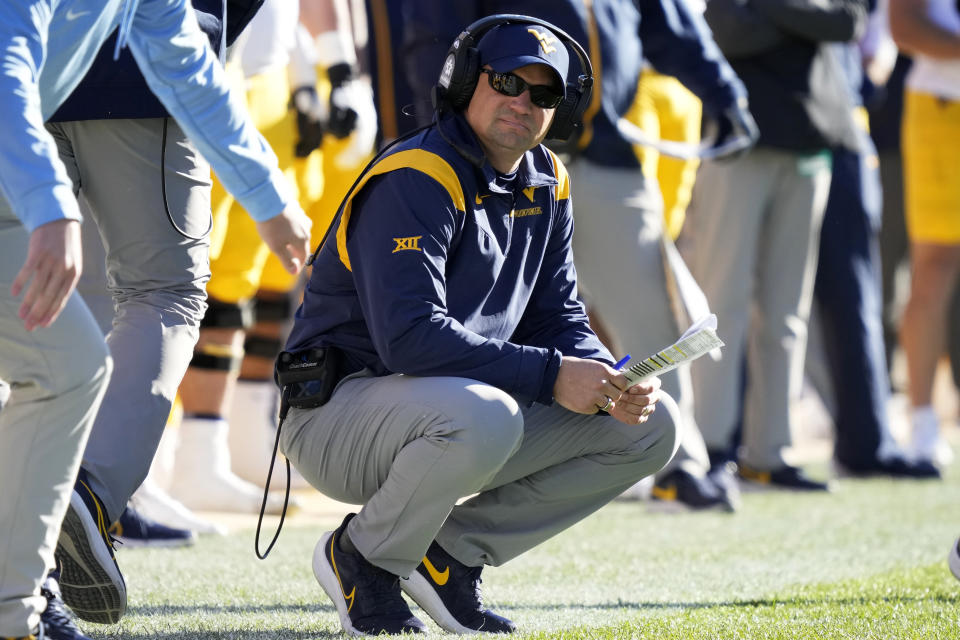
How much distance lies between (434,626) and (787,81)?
11.6ft

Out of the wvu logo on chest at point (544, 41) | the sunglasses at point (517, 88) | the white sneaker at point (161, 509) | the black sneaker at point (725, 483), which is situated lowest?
the black sneaker at point (725, 483)

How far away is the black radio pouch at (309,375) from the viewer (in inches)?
127

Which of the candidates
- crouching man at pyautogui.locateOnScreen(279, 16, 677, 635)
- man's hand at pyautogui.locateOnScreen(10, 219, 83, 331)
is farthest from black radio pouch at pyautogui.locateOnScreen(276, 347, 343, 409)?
man's hand at pyautogui.locateOnScreen(10, 219, 83, 331)

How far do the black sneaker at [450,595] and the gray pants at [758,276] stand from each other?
9.20 ft

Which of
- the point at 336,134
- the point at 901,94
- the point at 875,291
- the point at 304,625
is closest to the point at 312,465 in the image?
the point at 304,625

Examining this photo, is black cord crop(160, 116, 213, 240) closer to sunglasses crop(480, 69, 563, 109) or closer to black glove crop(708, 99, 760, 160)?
sunglasses crop(480, 69, 563, 109)

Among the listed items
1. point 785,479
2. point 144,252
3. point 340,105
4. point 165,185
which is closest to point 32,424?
point 144,252

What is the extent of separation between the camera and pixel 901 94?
8438 millimetres

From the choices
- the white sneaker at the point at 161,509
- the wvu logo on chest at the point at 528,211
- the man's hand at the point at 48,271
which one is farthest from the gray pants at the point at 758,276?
the man's hand at the point at 48,271

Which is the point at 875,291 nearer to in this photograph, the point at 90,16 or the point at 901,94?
the point at 901,94

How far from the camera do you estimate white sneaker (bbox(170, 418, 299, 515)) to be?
4.94 metres

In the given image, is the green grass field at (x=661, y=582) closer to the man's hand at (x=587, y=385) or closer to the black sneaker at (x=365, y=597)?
the black sneaker at (x=365, y=597)

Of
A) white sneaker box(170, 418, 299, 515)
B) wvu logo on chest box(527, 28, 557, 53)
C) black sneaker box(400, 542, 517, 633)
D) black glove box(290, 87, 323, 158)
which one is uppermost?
wvu logo on chest box(527, 28, 557, 53)

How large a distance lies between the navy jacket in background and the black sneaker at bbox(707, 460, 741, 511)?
4.36 ft
